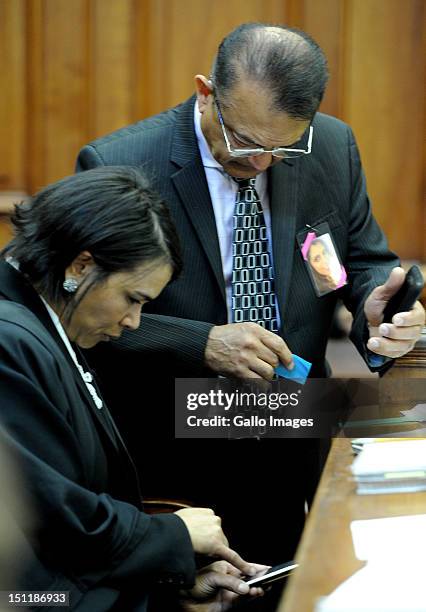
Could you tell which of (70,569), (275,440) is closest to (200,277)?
(275,440)

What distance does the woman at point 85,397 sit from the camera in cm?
170

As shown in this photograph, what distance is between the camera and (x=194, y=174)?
8.28 feet

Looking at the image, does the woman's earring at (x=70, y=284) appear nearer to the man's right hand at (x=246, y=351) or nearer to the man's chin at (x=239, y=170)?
the man's right hand at (x=246, y=351)

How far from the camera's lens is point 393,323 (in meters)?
2.32

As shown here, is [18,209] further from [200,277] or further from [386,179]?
[386,179]

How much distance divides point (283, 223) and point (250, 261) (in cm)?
12

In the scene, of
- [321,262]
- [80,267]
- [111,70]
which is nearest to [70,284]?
[80,267]

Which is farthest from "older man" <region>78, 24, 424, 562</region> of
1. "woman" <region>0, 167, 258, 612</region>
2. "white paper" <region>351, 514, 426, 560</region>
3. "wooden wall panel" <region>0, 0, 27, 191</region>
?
"wooden wall panel" <region>0, 0, 27, 191</region>

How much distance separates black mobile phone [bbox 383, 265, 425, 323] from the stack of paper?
0.46 meters

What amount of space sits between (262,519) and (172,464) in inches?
10.5

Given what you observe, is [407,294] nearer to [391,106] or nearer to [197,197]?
[197,197]

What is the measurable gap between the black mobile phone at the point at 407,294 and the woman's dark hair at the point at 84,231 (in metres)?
0.64

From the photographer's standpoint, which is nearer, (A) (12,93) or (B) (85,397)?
(B) (85,397)

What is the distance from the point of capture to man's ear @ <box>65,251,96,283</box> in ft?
6.15
